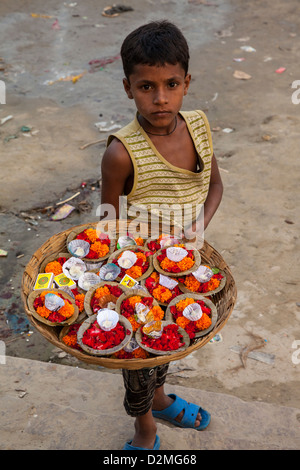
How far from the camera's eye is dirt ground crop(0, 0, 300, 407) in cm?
312

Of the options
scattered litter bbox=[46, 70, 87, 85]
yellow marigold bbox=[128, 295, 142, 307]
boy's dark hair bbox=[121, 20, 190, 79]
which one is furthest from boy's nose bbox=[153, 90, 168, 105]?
scattered litter bbox=[46, 70, 87, 85]

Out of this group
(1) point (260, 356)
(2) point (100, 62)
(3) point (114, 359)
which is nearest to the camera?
(3) point (114, 359)

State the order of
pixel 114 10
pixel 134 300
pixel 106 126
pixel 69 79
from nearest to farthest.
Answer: pixel 134 300
pixel 106 126
pixel 69 79
pixel 114 10

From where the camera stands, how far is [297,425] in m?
2.46

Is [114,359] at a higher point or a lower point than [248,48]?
higher

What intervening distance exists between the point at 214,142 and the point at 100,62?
100 inches

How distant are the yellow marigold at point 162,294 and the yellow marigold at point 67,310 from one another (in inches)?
14.1

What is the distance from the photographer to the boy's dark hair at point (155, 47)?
2.02 m

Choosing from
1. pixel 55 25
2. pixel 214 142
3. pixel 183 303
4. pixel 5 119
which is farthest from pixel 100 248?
pixel 55 25

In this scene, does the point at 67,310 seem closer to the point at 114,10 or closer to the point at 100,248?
the point at 100,248

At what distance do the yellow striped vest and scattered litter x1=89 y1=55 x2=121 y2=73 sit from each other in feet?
14.9

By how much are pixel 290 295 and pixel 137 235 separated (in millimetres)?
1547

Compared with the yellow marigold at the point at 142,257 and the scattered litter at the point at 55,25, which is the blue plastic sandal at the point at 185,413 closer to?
the yellow marigold at the point at 142,257

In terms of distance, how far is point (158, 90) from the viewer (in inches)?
81.0
